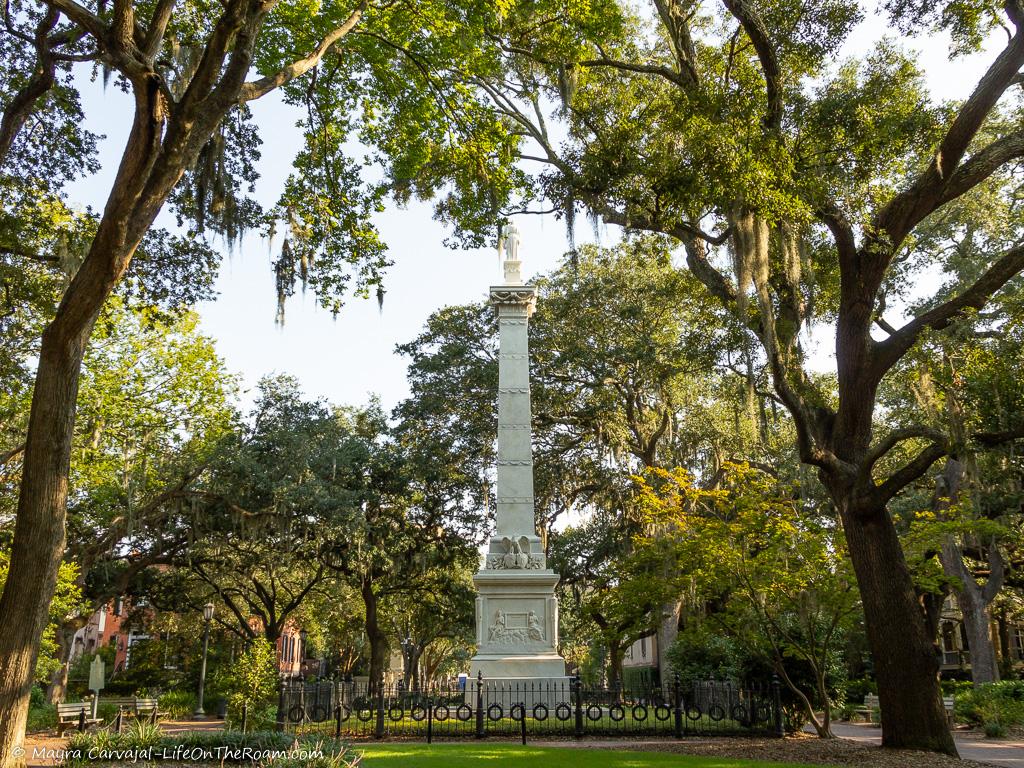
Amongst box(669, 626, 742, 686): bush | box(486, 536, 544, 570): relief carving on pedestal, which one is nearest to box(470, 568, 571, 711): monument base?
box(486, 536, 544, 570): relief carving on pedestal

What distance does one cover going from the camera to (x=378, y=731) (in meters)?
15.1

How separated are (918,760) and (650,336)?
18.1 m

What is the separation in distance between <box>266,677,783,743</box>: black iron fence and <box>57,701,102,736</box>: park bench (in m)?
4.92

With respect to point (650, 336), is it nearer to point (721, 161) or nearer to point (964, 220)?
point (964, 220)

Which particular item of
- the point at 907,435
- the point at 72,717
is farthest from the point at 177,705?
the point at 907,435

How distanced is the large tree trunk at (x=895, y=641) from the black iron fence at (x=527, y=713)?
411 centimetres

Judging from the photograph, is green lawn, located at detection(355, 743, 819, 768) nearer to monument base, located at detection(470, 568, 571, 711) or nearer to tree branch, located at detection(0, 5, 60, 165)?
monument base, located at detection(470, 568, 571, 711)

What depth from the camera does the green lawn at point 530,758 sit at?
35.8 feet

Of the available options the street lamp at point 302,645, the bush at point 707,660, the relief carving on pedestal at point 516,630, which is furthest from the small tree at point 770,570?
the street lamp at point 302,645

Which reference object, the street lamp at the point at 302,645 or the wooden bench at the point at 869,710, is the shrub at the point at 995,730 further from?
the street lamp at the point at 302,645

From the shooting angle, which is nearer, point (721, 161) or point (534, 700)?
point (721, 161)

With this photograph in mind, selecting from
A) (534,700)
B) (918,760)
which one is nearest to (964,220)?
(918,760)

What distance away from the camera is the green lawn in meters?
10.9

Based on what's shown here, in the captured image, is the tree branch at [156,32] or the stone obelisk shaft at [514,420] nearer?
the tree branch at [156,32]
